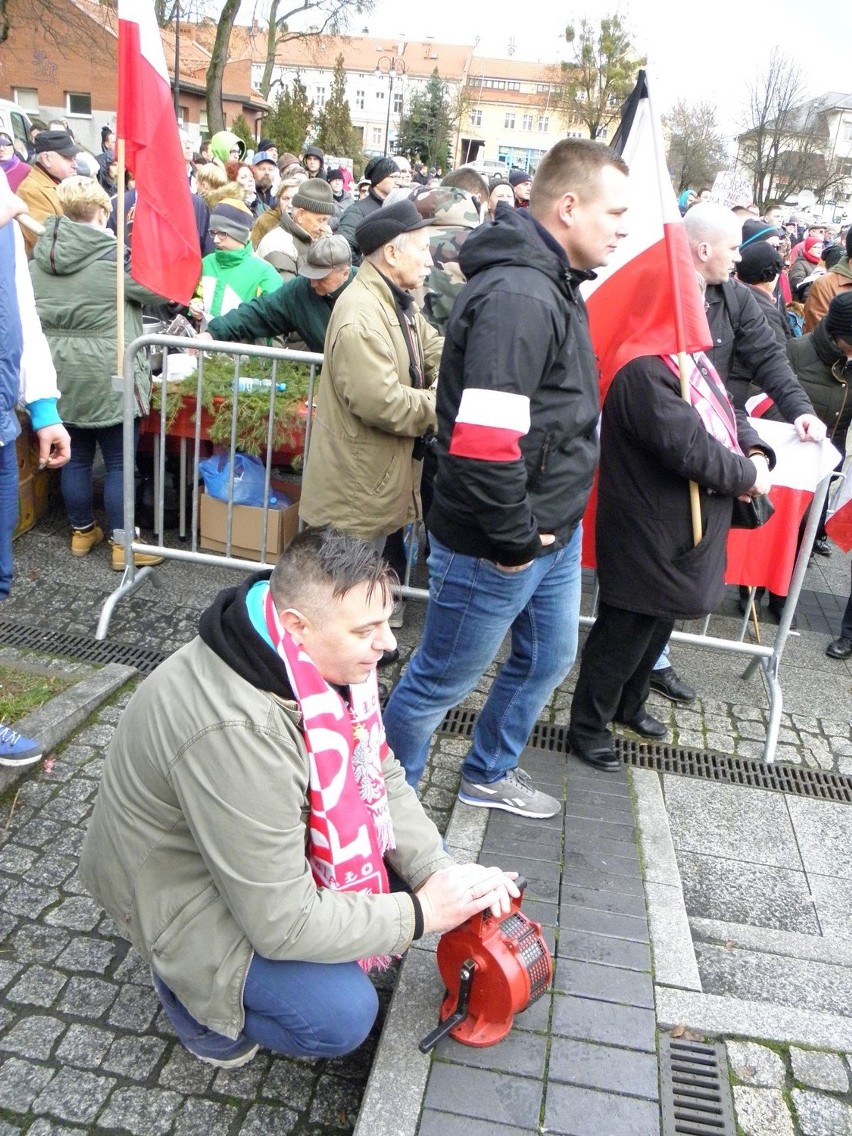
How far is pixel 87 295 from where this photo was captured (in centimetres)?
513

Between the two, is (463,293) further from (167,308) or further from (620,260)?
(167,308)

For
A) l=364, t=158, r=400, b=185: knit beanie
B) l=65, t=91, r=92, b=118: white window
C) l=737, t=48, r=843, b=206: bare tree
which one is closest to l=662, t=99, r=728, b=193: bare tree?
l=737, t=48, r=843, b=206: bare tree

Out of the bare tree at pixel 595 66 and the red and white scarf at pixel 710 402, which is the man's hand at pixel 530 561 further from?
the bare tree at pixel 595 66

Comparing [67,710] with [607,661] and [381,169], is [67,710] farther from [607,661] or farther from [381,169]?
[381,169]

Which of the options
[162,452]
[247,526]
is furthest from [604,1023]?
[162,452]

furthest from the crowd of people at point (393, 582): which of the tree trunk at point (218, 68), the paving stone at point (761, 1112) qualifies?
the tree trunk at point (218, 68)

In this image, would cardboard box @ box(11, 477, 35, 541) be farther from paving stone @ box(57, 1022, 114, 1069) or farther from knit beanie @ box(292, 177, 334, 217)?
paving stone @ box(57, 1022, 114, 1069)

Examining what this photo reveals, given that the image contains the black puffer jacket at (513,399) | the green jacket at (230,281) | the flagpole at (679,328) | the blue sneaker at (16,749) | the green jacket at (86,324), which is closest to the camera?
the black puffer jacket at (513,399)

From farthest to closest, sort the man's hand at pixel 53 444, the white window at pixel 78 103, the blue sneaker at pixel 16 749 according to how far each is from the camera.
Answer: the white window at pixel 78 103 < the man's hand at pixel 53 444 < the blue sneaker at pixel 16 749

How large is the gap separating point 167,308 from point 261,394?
2.56 metres

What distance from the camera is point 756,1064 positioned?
97.4 inches

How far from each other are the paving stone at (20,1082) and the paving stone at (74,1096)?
0.06 feet

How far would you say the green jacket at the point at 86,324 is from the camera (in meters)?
5.04

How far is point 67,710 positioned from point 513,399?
7.36 feet
